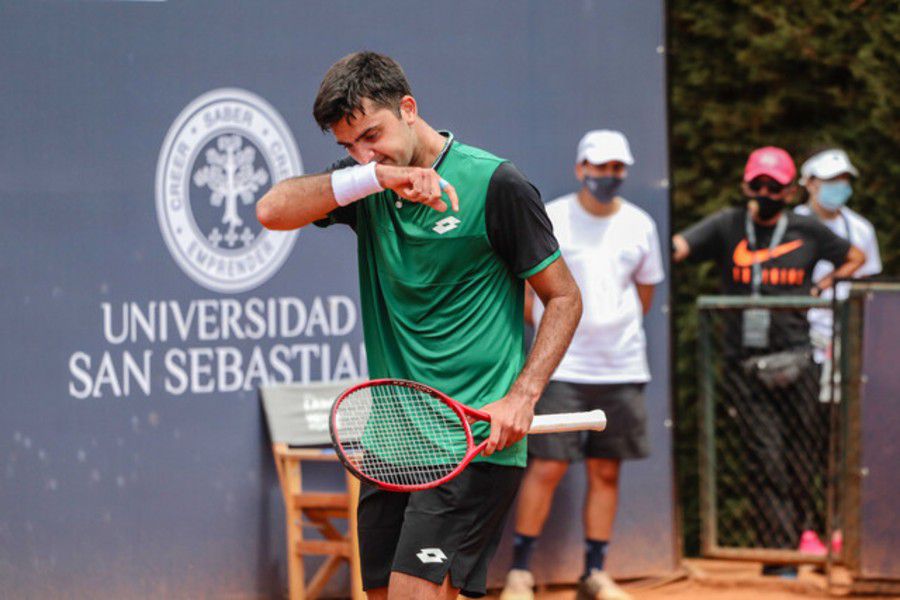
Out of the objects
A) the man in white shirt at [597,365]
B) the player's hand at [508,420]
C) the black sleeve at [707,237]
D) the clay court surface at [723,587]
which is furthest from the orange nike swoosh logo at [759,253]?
the player's hand at [508,420]

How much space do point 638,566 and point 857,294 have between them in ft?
5.54

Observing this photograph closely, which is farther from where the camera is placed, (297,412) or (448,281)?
(297,412)

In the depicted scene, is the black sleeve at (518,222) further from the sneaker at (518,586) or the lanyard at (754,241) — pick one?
the lanyard at (754,241)

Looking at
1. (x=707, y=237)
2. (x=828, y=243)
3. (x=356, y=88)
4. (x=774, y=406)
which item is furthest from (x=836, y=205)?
(x=356, y=88)

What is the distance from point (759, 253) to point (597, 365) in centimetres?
136

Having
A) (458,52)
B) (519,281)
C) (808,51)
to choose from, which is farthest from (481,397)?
(808,51)

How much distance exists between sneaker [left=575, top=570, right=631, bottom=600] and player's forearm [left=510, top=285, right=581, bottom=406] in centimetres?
330

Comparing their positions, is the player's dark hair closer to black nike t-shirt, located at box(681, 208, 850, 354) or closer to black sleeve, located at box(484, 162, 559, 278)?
black sleeve, located at box(484, 162, 559, 278)

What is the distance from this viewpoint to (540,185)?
7.27m

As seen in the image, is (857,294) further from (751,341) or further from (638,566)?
(638,566)

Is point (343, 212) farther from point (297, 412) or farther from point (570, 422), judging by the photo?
point (297, 412)

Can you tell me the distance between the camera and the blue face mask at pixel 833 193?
8.44 m

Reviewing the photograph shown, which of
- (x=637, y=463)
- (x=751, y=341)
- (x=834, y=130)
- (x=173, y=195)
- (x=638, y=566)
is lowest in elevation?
(x=638, y=566)

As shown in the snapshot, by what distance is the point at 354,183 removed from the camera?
3.79 meters
